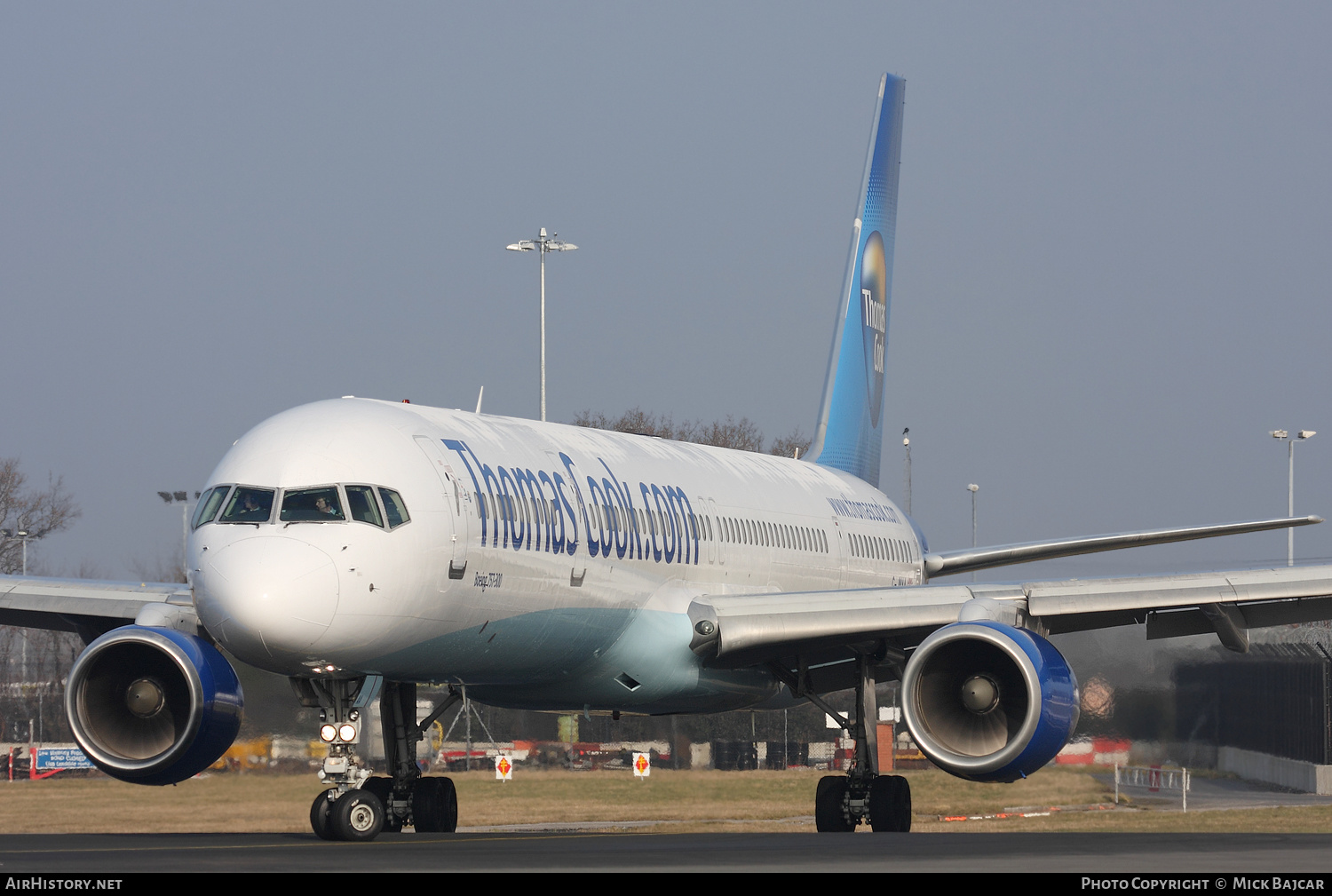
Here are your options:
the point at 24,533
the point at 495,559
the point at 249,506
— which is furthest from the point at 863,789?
the point at 24,533

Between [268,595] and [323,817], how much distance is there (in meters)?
2.52

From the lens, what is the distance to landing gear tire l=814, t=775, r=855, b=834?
2272 centimetres

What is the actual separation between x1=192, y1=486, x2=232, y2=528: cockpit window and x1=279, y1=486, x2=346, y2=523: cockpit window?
1.98 ft

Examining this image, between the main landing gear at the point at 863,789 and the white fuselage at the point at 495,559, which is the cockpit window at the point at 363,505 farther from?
the main landing gear at the point at 863,789

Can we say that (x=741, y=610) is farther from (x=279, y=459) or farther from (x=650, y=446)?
(x=279, y=459)

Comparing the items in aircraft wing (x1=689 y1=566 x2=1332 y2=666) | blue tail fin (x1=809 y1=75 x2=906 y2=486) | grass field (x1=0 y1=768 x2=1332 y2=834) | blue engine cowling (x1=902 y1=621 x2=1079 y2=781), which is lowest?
grass field (x1=0 y1=768 x2=1332 y2=834)

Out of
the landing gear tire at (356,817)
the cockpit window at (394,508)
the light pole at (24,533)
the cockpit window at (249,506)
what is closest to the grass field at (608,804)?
the landing gear tire at (356,817)

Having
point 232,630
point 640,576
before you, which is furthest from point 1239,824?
point 232,630

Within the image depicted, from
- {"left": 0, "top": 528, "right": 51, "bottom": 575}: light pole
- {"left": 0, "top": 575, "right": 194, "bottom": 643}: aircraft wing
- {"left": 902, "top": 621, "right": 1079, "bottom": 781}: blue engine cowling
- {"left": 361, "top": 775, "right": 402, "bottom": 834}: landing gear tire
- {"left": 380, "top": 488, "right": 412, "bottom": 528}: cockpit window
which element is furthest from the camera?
{"left": 0, "top": 528, "right": 51, "bottom": 575}: light pole

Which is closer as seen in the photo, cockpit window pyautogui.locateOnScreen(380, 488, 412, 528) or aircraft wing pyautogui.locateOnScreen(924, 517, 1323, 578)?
cockpit window pyautogui.locateOnScreen(380, 488, 412, 528)

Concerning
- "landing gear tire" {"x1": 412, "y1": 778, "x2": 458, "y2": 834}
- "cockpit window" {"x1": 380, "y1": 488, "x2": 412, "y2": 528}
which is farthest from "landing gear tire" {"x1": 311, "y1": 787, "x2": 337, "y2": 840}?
"landing gear tire" {"x1": 412, "y1": 778, "x2": 458, "y2": 834}

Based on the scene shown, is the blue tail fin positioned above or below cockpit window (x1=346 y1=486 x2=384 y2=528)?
above

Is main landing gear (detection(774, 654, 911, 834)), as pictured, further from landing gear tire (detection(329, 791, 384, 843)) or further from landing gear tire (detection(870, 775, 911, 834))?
landing gear tire (detection(329, 791, 384, 843))

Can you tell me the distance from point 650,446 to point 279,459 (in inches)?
300
